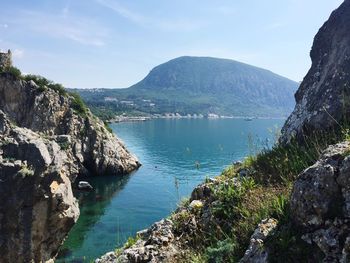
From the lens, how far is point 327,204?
5828 millimetres

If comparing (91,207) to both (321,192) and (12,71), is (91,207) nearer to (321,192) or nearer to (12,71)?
(12,71)

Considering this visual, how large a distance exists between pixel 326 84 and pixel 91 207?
199ft

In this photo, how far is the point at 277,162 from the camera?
33.2ft

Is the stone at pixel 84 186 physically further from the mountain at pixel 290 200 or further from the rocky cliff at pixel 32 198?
the mountain at pixel 290 200

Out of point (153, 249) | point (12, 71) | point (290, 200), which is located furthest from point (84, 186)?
point (290, 200)

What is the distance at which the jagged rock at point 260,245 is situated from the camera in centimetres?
607

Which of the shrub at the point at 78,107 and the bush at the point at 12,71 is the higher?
the bush at the point at 12,71

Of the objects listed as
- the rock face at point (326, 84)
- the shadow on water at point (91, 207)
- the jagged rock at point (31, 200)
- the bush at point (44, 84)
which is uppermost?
the bush at point (44, 84)

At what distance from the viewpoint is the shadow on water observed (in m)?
46.7

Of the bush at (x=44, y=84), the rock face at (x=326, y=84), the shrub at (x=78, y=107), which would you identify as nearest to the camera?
the rock face at (x=326, y=84)

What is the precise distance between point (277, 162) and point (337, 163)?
13.0 ft

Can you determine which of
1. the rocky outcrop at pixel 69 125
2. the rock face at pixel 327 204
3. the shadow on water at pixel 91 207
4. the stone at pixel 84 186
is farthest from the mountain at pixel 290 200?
the rocky outcrop at pixel 69 125

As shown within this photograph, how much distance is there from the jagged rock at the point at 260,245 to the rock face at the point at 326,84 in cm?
394

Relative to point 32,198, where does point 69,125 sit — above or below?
above
